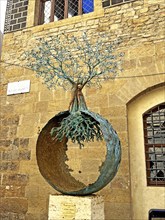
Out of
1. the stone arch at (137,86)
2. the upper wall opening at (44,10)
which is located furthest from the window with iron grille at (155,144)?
the upper wall opening at (44,10)

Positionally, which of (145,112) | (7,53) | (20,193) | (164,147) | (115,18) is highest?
(115,18)

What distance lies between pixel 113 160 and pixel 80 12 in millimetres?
3774

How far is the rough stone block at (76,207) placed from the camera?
5.55 feet

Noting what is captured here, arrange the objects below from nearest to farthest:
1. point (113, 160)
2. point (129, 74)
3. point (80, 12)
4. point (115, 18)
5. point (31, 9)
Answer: point (113, 160), point (129, 74), point (115, 18), point (80, 12), point (31, 9)

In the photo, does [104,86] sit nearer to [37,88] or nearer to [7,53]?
[37,88]

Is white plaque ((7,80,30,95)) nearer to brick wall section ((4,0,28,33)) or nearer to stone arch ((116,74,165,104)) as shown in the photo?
brick wall section ((4,0,28,33))

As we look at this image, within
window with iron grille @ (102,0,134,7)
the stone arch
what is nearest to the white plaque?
the stone arch

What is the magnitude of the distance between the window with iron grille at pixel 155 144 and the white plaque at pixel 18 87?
234 centimetres

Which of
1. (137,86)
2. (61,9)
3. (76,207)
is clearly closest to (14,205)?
(76,207)

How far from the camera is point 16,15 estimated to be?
520cm

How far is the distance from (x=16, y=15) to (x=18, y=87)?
1880 millimetres

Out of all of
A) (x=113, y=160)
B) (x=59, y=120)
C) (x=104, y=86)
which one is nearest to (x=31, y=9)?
(x=104, y=86)

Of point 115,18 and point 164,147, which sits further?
point 115,18

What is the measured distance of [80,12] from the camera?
15.2 feet
